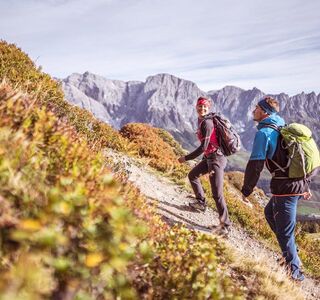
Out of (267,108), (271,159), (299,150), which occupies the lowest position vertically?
(271,159)

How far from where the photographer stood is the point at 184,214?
9711 mm

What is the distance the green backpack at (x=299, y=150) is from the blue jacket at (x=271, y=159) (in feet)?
0.40

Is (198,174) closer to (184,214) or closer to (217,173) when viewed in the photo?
(217,173)

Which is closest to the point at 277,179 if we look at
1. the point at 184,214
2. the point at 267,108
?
the point at 267,108

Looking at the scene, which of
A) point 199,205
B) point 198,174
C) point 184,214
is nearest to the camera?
point 198,174

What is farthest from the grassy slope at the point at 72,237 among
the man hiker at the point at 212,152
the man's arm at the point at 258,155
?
the man hiker at the point at 212,152

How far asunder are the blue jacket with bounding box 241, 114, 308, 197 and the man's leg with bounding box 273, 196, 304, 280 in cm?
18

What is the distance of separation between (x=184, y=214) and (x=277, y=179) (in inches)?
149

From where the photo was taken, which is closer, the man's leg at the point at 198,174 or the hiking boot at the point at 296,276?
the hiking boot at the point at 296,276

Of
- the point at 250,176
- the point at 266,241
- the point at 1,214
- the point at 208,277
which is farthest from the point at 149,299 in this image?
the point at 266,241

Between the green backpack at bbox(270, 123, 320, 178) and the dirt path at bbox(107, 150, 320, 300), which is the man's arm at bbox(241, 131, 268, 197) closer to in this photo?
the green backpack at bbox(270, 123, 320, 178)

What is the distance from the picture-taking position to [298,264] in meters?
6.56

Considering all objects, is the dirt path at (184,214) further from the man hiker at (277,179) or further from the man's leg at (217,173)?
the man hiker at (277,179)

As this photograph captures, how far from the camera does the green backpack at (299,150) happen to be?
6039 millimetres
